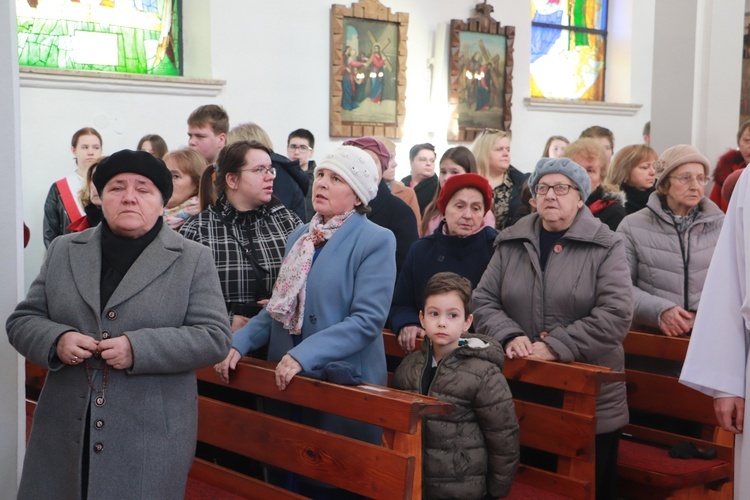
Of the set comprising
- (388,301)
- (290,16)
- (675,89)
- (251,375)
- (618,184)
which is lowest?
A: (251,375)

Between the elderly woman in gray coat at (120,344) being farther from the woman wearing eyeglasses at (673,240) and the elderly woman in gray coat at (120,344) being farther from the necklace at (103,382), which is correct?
the woman wearing eyeglasses at (673,240)

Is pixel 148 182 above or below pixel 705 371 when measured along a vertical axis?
above

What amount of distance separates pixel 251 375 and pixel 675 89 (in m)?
4.78

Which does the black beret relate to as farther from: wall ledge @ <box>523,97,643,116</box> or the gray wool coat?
wall ledge @ <box>523,97,643,116</box>

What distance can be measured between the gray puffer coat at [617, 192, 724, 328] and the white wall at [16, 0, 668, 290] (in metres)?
5.90

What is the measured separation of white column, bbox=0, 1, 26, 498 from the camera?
3.51m

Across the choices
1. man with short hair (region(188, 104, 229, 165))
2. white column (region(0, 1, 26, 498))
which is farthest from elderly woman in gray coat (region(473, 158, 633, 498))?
man with short hair (region(188, 104, 229, 165))

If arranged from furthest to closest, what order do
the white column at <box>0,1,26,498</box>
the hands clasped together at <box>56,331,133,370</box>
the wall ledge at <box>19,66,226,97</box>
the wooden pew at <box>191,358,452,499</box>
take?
the wall ledge at <box>19,66,226,97</box> < the white column at <box>0,1,26,498</box> < the wooden pew at <box>191,358,452,499</box> < the hands clasped together at <box>56,331,133,370</box>

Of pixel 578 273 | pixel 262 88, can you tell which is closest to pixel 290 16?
pixel 262 88

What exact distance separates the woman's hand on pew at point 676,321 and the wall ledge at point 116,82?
252 inches

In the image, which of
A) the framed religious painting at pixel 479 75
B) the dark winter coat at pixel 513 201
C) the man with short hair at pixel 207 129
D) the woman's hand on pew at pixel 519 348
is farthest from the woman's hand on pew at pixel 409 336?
the framed religious painting at pixel 479 75

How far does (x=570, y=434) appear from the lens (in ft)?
13.4

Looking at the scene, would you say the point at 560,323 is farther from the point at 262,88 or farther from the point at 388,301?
the point at 262,88

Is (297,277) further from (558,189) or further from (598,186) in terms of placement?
(598,186)
